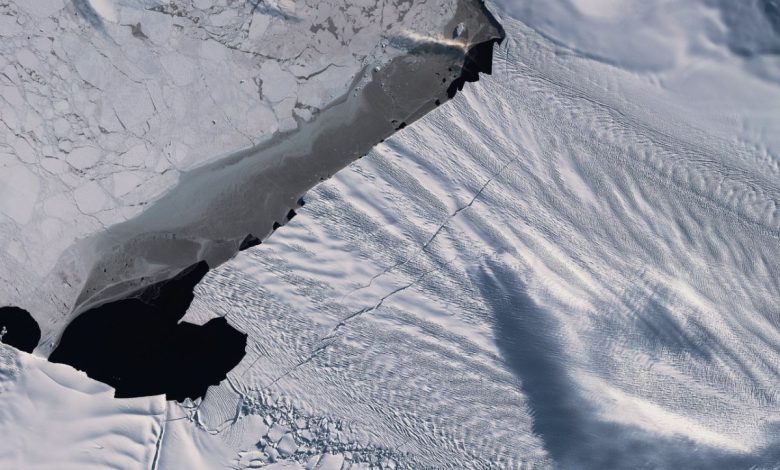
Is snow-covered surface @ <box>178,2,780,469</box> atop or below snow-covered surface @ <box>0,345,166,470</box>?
atop

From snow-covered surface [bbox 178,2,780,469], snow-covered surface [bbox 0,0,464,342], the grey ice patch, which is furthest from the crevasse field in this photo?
the grey ice patch

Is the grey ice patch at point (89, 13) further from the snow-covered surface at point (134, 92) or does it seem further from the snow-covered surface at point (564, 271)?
the snow-covered surface at point (564, 271)

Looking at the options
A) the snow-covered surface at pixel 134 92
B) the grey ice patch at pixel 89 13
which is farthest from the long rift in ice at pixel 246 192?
the grey ice patch at pixel 89 13

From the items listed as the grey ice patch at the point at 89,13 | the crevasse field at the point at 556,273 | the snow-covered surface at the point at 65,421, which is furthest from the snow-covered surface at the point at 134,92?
the crevasse field at the point at 556,273

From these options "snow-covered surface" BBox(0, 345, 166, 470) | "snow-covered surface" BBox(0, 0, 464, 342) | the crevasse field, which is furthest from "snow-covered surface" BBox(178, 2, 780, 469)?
"snow-covered surface" BBox(0, 345, 166, 470)

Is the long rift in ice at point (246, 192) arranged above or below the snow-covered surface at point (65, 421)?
above

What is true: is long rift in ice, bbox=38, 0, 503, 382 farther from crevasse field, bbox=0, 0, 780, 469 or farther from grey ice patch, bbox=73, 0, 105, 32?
grey ice patch, bbox=73, 0, 105, 32

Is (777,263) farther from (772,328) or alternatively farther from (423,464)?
(423,464)

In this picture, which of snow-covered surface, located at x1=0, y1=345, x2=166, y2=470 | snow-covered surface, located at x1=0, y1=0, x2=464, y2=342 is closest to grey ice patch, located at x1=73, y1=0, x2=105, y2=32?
snow-covered surface, located at x1=0, y1=0, x2=464, y2=342

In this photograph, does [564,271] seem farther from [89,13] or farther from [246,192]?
[89,13]

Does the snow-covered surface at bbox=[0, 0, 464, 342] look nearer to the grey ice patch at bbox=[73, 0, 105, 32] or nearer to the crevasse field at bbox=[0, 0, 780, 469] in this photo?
the grey ice patch at bbox=[73, 0, 105, 32]
